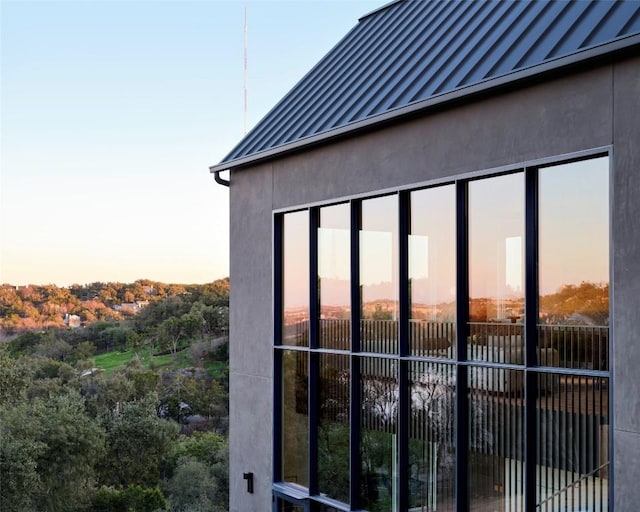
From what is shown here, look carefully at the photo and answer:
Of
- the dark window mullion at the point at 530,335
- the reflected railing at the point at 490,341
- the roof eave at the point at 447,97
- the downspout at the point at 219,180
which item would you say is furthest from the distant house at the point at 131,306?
the dark window mullion at the point at 530,335

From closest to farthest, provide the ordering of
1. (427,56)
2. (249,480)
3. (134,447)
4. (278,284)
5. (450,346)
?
(450,346) → (427,56) → (278,284) → (249,480) → (134,447)

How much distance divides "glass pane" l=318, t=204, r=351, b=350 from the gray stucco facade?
247mm

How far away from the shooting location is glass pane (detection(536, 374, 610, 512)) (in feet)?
18.3

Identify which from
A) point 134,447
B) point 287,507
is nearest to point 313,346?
point 287,507

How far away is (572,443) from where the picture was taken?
5773 millimetres

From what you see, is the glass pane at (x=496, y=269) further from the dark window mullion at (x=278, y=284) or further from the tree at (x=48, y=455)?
the tree at (x=48, y=455)

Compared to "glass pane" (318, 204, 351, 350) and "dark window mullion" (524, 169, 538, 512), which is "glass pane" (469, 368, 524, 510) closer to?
"dark window mullion" (524, 169, 538, 512)

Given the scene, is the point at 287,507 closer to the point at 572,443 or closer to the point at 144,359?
the point at 572,443

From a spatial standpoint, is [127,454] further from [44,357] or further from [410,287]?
[410,287]

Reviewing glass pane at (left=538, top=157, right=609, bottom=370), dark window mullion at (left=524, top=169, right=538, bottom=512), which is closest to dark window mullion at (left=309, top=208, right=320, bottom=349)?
dark window mullion at (left=524, top=169, right=538, bottom=512)

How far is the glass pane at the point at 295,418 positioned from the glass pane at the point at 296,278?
0.78 ft

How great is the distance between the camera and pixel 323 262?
8516mm

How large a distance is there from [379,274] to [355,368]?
3.35ft

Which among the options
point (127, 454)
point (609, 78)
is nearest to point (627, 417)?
point (609, 78)
